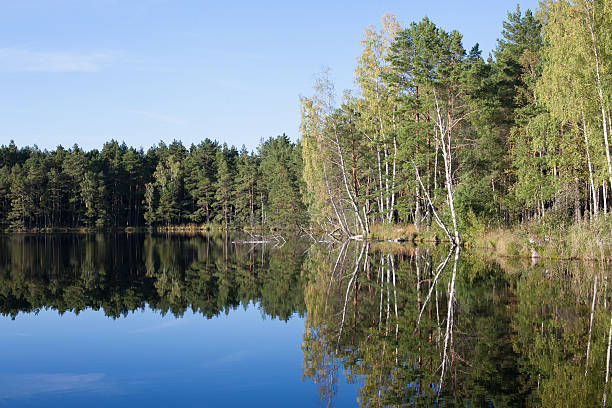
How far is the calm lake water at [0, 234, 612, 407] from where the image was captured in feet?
24.0

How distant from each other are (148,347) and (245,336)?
2.11 m

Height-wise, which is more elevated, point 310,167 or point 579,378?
point 310,167

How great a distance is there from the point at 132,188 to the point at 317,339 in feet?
279

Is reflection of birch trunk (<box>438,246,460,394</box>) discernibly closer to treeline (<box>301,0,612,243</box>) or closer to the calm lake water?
the calm lake water

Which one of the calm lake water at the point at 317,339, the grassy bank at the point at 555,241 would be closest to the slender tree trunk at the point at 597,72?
the grassy bank at the point at 555,241

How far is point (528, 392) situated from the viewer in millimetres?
6801

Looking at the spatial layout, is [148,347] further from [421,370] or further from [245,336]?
[421,370]

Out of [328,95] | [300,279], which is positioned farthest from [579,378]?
[328,95]

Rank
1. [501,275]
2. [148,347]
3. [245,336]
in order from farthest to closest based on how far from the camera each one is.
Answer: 1. [501,275]
2. [245,336]
3. [148,347]

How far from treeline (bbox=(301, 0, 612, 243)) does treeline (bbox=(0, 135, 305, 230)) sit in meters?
29.9

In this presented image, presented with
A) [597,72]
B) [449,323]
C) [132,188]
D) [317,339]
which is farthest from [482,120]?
[132,188]

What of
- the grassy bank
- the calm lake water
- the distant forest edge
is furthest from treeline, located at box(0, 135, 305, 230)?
the calm lake water

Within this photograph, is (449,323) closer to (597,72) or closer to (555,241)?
(555,241)

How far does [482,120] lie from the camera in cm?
3281
